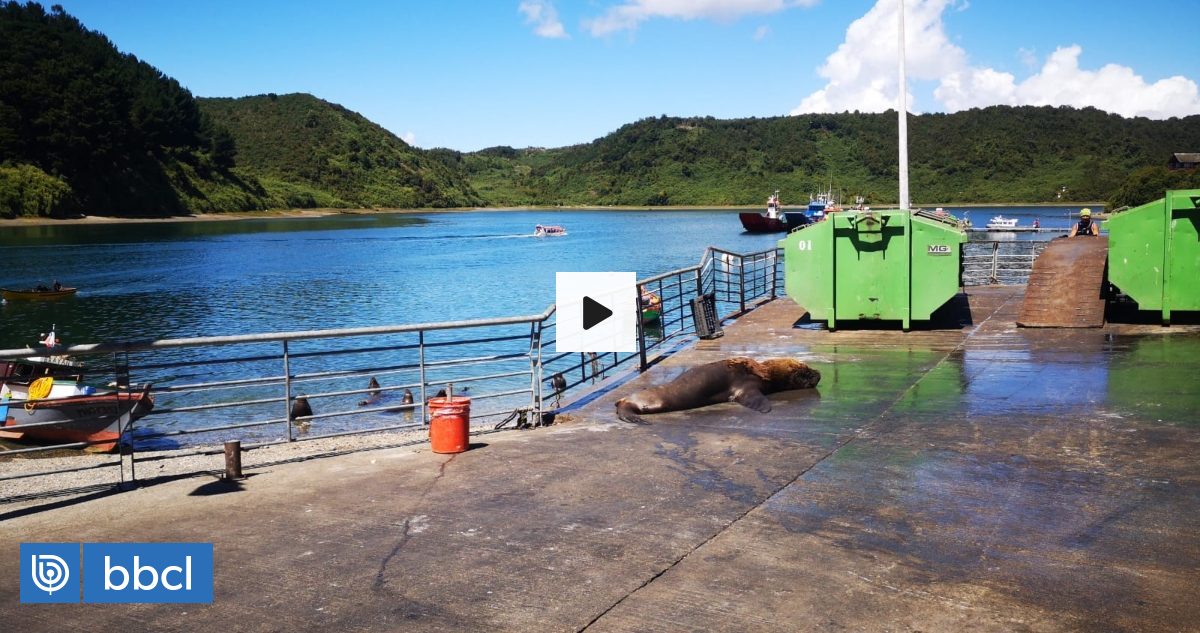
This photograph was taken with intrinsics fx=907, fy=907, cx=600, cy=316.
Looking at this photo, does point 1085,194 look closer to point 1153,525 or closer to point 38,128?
point 38,128

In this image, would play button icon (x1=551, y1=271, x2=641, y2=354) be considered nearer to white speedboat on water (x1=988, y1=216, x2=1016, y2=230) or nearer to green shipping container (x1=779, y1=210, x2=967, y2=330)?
green shipping container (x1=779, y1=210, x2=967, y2=330)

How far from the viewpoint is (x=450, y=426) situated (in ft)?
30.7

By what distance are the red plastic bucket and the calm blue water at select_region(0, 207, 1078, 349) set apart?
92.4 ft

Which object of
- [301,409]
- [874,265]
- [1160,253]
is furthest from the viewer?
[301,409]

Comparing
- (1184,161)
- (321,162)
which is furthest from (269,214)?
(1184,161)

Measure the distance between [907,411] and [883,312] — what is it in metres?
6.51

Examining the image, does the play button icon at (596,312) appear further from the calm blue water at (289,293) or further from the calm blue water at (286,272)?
the calm blue water at (286,272)

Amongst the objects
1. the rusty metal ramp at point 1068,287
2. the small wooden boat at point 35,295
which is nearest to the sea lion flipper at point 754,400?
the rusty metal ramp at point 1068,287

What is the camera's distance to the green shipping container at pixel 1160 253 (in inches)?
616

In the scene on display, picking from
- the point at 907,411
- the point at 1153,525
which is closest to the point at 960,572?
the point at 1153,525

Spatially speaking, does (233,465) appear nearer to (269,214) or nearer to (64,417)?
(64,417)

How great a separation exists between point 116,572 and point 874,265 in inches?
539

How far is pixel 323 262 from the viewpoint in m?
75.6

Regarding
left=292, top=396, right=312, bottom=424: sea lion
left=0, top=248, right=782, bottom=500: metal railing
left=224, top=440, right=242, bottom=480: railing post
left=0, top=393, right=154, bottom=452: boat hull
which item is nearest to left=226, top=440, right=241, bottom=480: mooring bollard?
left=224, top=440, right=242, bottom=480: railing post
